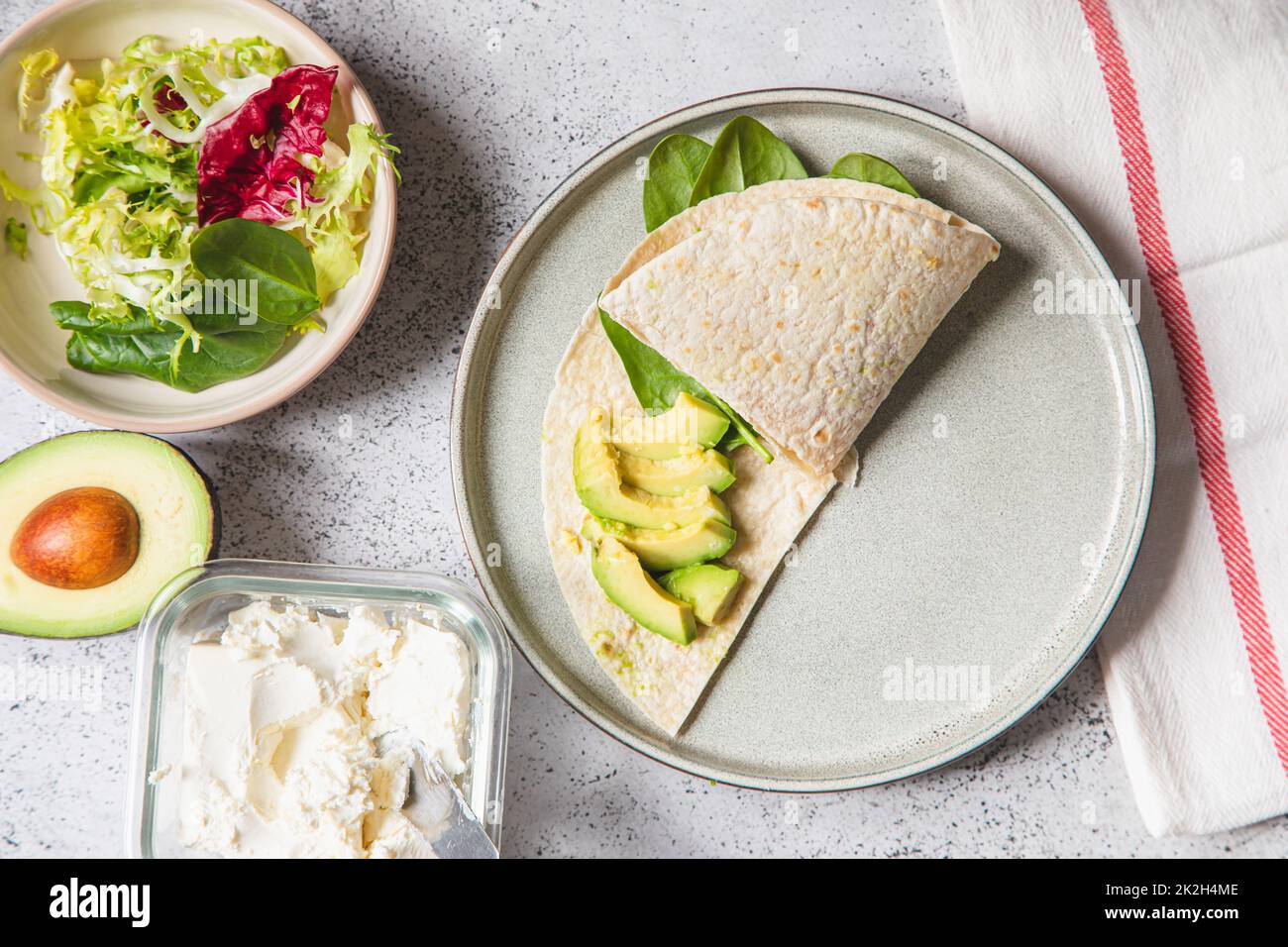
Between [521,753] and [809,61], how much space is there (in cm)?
166

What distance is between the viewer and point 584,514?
6.24 feet

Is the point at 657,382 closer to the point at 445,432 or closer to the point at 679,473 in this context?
the point at 679,473

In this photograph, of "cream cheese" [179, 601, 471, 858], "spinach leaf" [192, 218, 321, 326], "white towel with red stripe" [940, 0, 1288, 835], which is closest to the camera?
Result: "cream cheese" [179, 601, 471, 858]

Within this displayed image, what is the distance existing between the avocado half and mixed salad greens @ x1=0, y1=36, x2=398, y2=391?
18 centimetres

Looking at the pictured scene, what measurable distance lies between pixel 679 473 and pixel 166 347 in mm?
1083

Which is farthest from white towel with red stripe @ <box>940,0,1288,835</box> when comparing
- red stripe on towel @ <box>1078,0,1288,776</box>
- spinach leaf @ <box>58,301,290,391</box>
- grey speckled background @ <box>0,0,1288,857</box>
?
spinach leaf @ <box>58,301,290,391</box>

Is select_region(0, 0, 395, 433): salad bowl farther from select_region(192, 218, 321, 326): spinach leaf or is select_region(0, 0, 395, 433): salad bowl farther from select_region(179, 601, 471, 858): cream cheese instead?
select_region(179, 601, 471, 858): cream cheese

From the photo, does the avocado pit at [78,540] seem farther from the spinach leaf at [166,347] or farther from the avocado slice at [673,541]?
the avocado slice at [673,541]

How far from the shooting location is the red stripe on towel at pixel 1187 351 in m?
1.90

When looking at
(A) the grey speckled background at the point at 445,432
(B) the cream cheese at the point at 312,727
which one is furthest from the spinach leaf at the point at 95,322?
(B) the cream cheese at the point at 312,727

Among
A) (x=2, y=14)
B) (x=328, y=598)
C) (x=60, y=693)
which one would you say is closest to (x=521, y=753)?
(x=328, y=598)

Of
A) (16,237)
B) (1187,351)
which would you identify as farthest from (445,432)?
(1187,351)

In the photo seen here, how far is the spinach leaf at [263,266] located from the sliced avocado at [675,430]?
0.69 m

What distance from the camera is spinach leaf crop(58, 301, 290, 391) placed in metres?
1.85
